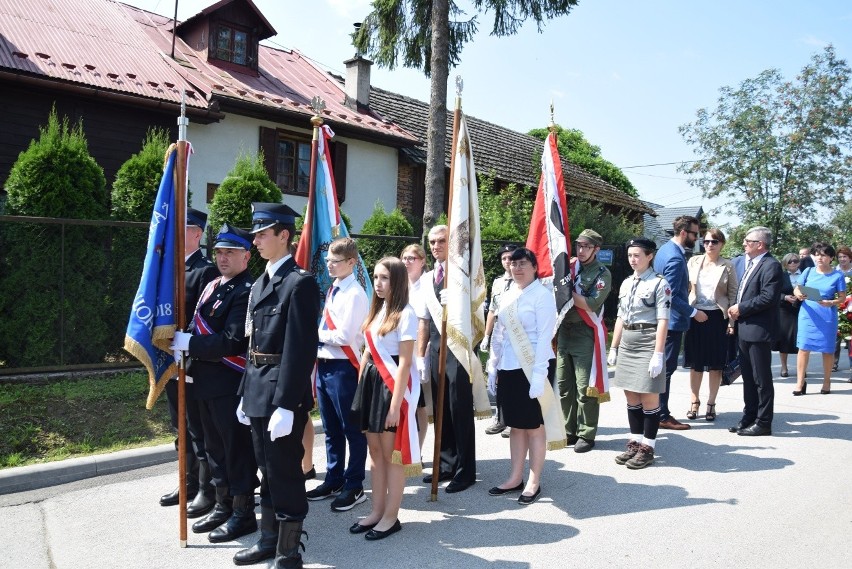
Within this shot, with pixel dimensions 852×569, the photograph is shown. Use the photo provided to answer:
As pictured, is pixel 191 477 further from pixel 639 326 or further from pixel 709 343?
pixel 709 343

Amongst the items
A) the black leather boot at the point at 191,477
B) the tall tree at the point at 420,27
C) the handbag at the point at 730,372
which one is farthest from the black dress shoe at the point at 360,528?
the tall tree at the point at 420,27

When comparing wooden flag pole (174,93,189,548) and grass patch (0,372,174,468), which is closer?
wooden flag pole (174,93,189,548)

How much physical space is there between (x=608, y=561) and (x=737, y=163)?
2148cm

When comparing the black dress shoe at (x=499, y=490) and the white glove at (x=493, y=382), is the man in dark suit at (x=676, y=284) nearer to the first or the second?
the white glove at (x=493, y=382)

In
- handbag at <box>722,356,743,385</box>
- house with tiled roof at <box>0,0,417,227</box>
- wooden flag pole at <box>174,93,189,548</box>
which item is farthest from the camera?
house with tiled roof at <box>0,0,417,227</box>

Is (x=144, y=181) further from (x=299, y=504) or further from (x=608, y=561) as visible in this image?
(x=608, y=561)

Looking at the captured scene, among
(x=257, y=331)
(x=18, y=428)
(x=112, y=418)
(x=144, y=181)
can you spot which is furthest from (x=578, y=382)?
(x=144, y=181)

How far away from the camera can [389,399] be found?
4305 mm

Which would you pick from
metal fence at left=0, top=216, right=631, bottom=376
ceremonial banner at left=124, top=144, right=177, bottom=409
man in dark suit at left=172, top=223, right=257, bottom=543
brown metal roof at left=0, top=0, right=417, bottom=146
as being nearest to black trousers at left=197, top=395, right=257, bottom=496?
man in dark suit at left=172, top=223, right=257, bottom=543

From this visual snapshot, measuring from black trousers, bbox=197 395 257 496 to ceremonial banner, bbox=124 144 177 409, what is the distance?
481mm

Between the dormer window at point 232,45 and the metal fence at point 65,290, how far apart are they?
10133mm

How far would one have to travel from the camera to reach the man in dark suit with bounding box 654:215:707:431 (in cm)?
681

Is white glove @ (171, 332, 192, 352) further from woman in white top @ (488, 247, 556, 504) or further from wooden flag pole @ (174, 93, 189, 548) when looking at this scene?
woman in white top @ (488, 247, 556, 504)

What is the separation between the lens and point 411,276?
225 inches
